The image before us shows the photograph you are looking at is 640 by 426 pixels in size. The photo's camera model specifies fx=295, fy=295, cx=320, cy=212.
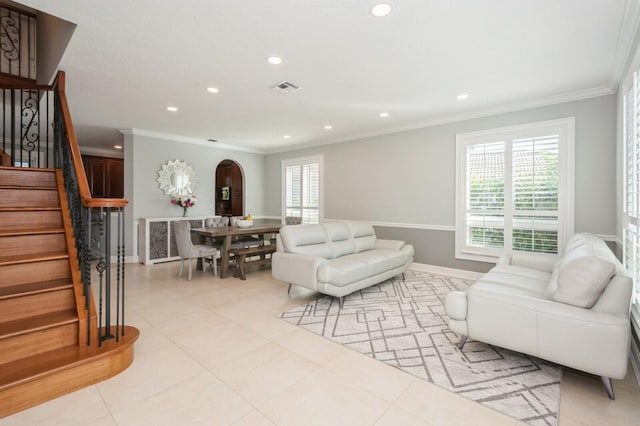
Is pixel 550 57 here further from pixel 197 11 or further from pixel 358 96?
pixel 197 11

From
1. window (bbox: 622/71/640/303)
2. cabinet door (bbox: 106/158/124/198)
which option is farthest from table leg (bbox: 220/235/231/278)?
cabinet door (bbox: 106/158/124/198)

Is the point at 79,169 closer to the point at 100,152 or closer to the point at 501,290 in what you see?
the point at 501,290

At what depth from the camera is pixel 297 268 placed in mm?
3678

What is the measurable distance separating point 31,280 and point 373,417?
9.28 feet

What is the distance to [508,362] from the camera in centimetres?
237

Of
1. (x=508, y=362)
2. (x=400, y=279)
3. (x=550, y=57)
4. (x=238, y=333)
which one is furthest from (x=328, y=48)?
(x=400, y=279)

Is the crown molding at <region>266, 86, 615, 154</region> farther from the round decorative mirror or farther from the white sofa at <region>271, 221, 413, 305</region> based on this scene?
the round decorative mirror

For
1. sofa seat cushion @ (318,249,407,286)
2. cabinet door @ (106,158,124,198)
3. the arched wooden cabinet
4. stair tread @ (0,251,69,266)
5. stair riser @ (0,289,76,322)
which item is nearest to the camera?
stair riser @ (0,289,76,322)

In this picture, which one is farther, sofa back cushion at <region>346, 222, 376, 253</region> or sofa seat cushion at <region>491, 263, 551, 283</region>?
sofa back cushion at <region>346, 222, 376, 253</region>

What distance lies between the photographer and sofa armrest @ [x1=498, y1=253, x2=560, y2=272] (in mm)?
3521

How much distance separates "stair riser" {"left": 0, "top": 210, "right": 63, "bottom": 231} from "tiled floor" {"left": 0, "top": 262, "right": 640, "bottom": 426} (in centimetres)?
134

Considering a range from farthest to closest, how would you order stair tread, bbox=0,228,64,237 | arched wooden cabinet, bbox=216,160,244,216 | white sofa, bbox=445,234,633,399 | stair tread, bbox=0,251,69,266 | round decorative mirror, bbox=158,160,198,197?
arched wooden cabinet, bbox=216,160,244,216
round decorative mirror, bbox=158,160,198,197
stair tread, bbox=0,228,64,237
stair tread, bbox=0,251,69,266
white sofa, bbox=445,234,633,399

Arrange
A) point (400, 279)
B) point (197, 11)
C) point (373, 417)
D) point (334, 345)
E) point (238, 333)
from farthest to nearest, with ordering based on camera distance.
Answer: point (400, 279) < point (238, 333) < point (334, 345) < point (197, 11) < point (373, 417)

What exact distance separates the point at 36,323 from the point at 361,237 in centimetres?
402
